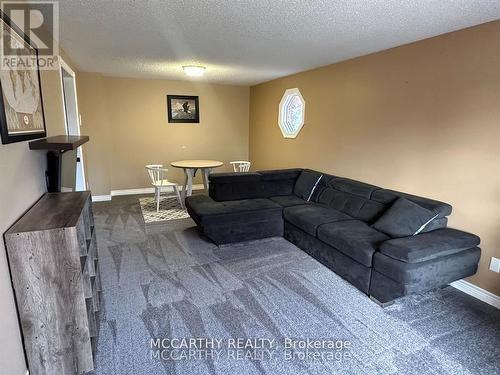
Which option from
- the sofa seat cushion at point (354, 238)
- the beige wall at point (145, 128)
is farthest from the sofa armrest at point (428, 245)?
the beige wall at point (145, 128)

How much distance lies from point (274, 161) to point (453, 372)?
4525 mm

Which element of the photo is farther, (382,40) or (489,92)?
(382,40)

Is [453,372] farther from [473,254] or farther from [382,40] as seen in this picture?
[382,40]

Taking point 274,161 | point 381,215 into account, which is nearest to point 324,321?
point 381,215

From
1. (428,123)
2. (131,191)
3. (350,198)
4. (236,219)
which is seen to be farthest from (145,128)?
(428,123)

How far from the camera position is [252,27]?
2533mm

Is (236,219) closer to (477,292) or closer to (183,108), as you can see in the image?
(477,292)

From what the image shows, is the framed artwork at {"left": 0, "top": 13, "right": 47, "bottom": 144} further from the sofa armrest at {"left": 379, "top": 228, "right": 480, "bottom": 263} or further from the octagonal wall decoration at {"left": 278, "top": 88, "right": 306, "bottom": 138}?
the octagonal wall decoration at {"left": 278, "top": 88, "right": 306, "bottom": 138}

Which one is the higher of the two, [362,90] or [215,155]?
[362,90]

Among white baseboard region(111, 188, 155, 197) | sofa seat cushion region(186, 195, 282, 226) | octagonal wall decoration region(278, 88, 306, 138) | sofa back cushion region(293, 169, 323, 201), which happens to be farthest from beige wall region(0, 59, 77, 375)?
white baseboard region(111, 188, 155, 197)

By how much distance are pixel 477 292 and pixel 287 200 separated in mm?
2257

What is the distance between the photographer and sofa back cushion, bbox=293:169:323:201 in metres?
4.12

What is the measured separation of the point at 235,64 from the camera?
4121 millimetres

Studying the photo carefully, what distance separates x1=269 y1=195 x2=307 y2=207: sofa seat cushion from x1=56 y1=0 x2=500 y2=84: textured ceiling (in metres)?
1.89
